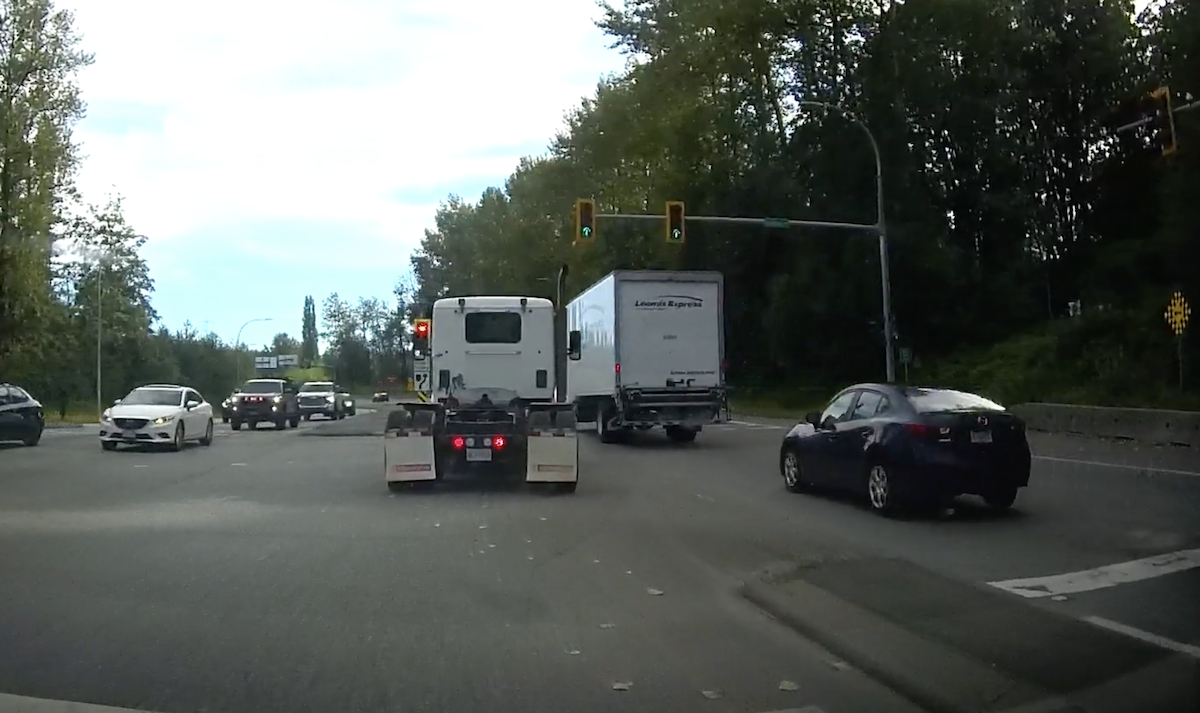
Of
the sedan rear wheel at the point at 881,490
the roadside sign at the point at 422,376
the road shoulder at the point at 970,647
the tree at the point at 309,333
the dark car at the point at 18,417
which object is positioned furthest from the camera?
the tree at the point at 309,333

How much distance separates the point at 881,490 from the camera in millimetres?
14219

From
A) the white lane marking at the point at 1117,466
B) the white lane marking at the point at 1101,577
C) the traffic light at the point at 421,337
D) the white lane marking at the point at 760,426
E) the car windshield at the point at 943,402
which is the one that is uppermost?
the traffic light at the point at 421,337

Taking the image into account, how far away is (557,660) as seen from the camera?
24.9 feet

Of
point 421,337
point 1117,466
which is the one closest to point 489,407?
point 421,337

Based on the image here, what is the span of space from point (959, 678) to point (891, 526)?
6.56m

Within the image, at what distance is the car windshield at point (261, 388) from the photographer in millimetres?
43812

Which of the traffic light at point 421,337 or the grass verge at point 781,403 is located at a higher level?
the traffic light at point 421,337

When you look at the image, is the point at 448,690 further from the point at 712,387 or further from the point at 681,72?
the point at 681,72

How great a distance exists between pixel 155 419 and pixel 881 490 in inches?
764

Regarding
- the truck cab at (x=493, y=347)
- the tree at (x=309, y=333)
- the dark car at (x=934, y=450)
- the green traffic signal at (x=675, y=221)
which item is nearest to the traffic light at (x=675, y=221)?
the green traffic signal at (x=675, y=221)

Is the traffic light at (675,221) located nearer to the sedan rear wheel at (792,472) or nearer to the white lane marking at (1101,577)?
the sedan rear wheel at (792,472)

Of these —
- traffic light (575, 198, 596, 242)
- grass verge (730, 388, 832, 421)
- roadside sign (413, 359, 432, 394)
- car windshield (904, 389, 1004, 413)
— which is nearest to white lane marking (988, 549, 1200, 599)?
car windshield (904, 389, 1004, 413)

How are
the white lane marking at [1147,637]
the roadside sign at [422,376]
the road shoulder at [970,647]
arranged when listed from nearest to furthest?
1. the road shoulder at [970,647]
2. the white lane marking at [1147,637]
3. the roadside sign at [422,376]

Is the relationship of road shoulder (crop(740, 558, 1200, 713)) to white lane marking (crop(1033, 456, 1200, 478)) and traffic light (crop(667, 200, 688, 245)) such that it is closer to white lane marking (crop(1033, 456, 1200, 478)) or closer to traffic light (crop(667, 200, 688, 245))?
white lane marking (crop(1033, 456, 1200, 478))
